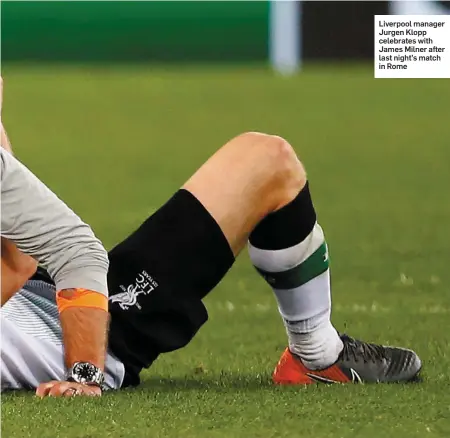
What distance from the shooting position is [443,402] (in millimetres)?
3713

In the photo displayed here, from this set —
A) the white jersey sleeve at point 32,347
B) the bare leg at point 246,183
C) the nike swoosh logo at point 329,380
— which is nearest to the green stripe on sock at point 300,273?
the bare leg at point 246,183

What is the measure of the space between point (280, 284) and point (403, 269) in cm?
281

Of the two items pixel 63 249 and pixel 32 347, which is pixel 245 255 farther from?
pixel 63 249

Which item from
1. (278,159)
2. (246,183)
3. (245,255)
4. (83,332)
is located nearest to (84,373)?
(83,332)

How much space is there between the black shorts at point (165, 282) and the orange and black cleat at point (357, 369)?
335 millimetres

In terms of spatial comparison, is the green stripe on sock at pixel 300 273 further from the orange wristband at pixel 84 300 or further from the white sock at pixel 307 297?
the orange wristband at pixel 84 300

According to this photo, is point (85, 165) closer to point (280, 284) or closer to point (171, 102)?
point (171, 102)

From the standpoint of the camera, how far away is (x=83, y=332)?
11.9 ft

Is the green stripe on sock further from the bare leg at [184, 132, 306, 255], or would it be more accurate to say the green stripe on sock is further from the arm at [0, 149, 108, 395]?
the arm at [0, 149, 108, 395]

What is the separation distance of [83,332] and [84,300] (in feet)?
0.27

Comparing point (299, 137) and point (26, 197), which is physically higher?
point (26, 197)

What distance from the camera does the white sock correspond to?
4.00 m

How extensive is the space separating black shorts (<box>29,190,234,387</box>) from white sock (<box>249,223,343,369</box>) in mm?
175

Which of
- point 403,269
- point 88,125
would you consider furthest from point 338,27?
point 403,269
